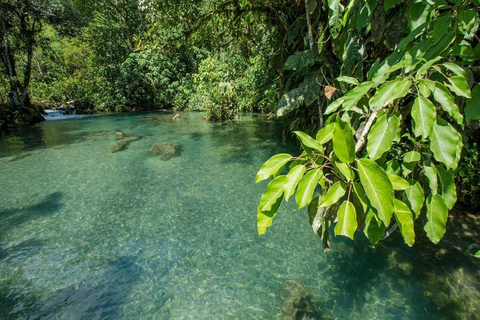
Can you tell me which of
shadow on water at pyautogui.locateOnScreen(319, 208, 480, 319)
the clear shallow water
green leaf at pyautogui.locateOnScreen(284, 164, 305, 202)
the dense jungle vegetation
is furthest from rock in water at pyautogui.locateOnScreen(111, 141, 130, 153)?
green leaf at pyautogui.locateOnScreen(284, 164, 305, 202)

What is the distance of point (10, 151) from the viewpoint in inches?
386

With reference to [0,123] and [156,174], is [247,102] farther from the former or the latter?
[0,123]

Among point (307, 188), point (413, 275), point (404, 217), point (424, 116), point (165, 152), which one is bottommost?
point (413, 275)

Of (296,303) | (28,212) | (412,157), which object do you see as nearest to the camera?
(412,157)

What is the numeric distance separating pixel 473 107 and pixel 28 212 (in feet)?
22.9

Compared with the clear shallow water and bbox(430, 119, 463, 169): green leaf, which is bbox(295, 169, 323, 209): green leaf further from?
the clear shallow water

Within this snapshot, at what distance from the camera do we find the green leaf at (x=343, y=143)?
90 centimetres

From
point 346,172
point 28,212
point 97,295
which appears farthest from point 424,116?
point 28,212

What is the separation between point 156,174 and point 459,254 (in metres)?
6.68

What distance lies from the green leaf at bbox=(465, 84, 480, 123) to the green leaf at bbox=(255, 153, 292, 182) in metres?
0.72

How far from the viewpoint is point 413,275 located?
10.1 feet

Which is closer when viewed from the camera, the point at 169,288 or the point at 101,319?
the point at 101,319

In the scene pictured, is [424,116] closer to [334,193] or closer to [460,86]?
[460,86]

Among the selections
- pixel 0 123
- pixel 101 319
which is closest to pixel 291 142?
pixel 101 319
